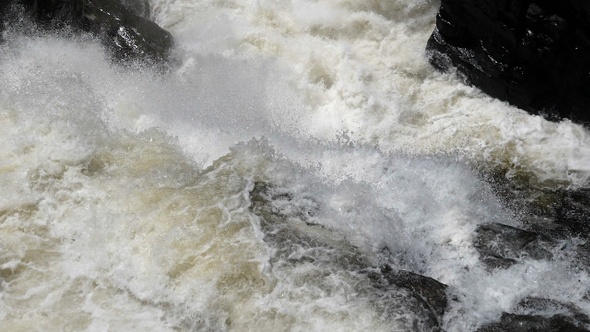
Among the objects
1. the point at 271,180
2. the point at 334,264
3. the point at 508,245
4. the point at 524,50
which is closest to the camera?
the point at 334,264

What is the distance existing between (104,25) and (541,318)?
566cm

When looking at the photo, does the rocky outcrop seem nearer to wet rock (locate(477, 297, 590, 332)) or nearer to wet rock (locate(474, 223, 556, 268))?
wet rock (locate(474, 223, 556, 268))

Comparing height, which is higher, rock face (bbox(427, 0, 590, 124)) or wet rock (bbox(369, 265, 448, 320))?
rock face (bbox(427, 0, 590, 124))

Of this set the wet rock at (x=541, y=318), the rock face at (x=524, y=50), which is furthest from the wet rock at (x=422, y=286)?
the rock face at (x=524, y=50)

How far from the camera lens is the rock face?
5.02m

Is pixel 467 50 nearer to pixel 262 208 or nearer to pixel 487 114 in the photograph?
pixel 487 114

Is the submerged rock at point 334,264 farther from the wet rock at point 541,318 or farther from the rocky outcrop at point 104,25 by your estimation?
the rocky outcrop at point 104,25

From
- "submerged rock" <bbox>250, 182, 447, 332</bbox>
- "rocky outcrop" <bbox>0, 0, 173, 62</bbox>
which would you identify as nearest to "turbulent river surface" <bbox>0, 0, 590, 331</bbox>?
"submerged rock" <bbox>250, 182, 447, 332</bbox>

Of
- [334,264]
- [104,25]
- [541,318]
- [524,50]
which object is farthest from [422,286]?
[104,25]

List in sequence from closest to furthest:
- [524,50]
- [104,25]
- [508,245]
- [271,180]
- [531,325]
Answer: [531,325]
[508,245]
[271,180]
[524,50]
[104,25]

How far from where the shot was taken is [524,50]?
17.7 ft

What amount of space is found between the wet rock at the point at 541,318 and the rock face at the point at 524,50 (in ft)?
7.38

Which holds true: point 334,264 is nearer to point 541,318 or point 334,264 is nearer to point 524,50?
point 541,318

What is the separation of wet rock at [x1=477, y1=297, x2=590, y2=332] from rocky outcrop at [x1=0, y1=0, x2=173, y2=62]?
4.78m
